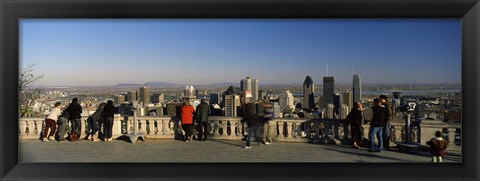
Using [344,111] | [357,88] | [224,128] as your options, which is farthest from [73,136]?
[357,88]

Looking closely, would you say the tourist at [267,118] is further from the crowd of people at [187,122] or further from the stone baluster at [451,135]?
the stone baluster at [451,135]

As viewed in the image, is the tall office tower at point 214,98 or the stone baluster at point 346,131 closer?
the stone baluster at point 346,131

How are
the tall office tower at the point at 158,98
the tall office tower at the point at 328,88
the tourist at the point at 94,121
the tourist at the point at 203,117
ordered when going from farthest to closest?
1. the tall office tower at the point at 158,98
2. the tourist at the point at 94,121
3. the tourist at the point at 203,117
4. the tall office tower at the point at 328,88

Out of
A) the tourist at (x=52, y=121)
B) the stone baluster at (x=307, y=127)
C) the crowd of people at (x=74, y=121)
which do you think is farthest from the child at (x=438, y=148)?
the tourist at (x=52, y=121)

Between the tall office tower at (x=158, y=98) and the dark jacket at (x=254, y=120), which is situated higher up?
the tall office tower at (x=158, y=98)

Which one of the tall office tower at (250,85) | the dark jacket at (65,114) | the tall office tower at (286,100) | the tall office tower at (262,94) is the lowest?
the dark jacket at (65,114)

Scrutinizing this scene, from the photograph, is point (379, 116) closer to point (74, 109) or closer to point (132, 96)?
point (132, 96)

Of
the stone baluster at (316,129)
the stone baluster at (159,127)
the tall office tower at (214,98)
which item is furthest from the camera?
the stone baluster at (159,127)

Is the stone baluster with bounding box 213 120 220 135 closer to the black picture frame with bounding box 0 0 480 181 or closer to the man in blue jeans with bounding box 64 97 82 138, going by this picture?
the black picture frame with bounding box 0 0 480 181
